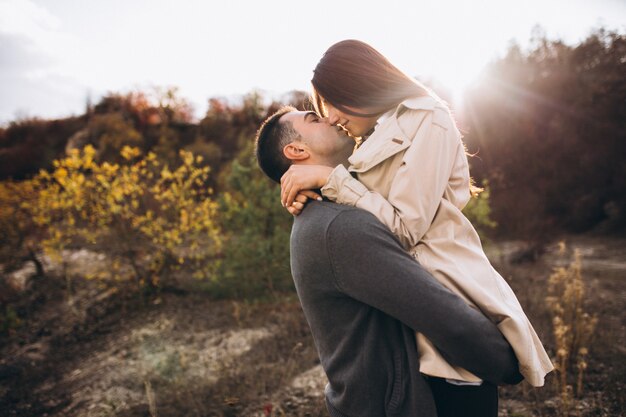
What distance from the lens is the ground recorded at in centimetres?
346

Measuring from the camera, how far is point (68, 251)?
9.42 m

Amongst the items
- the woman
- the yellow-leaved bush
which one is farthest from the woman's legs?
the yellow-leaved bush

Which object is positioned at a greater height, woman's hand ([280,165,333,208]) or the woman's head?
the woman's head

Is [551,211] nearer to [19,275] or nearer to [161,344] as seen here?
[161,344]

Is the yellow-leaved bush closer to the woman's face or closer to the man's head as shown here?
the man's head

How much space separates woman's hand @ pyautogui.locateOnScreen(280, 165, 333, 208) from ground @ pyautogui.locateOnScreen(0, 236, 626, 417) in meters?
2.08

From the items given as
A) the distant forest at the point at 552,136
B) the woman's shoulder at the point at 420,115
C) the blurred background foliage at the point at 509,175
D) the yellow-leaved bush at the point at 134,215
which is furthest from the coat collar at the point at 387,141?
the distant forest at the point at 552,136

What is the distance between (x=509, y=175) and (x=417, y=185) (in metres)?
9.23

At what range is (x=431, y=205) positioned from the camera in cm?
121

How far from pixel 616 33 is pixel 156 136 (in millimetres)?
14578

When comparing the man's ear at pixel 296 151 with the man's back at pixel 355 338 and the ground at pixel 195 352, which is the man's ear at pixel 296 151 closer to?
the man's back at pixel 355 338

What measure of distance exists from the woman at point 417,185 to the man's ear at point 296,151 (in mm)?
140

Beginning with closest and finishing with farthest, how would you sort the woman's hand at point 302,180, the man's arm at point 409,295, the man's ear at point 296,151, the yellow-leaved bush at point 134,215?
the man's arm at point 409,295
the woman's hand at point 302,180
the man's ear at point 296,151
the yellow-leaved bush at point 134,215

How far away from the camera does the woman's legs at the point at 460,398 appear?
1.23m
